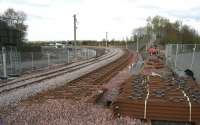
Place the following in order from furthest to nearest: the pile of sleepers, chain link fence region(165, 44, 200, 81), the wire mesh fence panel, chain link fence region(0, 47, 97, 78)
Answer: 1. the wire mesh fence panel
2. chain link fence region(0, 47, 97, 78)
3. chain link fence region(165, 44, 200, 81)
4. the pile of sleepers

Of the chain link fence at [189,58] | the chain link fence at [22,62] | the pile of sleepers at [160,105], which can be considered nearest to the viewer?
the pile of sleepers at [160,105]

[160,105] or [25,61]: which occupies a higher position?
[160,105]

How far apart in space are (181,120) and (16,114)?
4.68m

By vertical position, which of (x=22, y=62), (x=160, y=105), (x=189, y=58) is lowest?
(x=22, y=62)

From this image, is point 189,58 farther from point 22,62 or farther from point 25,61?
point 25,61

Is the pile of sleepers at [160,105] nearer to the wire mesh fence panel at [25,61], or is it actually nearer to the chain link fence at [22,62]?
the chain link fence at [22,62]

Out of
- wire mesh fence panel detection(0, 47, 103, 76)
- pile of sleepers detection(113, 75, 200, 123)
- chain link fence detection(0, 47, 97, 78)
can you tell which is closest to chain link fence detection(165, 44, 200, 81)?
pile of sleepers detection(113, 75, 200, 123)


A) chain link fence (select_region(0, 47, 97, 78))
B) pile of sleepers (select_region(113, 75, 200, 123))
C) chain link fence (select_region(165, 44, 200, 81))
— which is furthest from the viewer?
chain link fence (select_region(0, 47, 97, 78))

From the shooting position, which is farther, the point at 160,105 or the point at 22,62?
the point at 22,62

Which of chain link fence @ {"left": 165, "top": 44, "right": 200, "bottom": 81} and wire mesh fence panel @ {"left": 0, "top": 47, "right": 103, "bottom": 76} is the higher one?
chain link fence @ {"left": 165, "top": 44, "right": 200, "bottom": 81}

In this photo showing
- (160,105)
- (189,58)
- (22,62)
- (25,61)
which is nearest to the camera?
(160,105)

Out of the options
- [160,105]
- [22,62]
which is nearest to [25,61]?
[22,62]

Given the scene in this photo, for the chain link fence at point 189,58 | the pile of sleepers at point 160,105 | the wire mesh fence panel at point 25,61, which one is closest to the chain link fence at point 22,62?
the wire mesh fence panel at point 25,61

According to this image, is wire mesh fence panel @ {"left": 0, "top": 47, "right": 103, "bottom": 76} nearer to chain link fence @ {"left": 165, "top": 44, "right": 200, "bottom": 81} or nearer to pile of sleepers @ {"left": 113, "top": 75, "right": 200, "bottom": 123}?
chain link fence @ {"left": 165, "top": 44, "right": 200, "bottom": 81}
